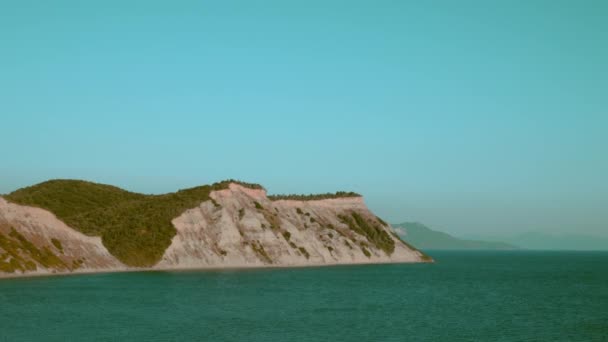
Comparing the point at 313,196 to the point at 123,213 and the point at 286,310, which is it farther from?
the point at 286,310

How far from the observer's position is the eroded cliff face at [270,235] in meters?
130

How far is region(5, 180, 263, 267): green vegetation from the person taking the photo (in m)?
121

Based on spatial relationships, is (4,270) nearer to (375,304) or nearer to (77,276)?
(77,276)

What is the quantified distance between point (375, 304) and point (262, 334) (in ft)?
78.0

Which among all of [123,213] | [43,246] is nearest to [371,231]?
[123,213]

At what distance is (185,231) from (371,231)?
5967 cm

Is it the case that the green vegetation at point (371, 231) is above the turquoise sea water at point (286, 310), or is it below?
above

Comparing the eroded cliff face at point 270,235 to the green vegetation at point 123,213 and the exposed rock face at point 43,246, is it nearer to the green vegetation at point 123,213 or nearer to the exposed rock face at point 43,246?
the green vegetation at point 123,213

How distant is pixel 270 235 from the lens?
142000mm

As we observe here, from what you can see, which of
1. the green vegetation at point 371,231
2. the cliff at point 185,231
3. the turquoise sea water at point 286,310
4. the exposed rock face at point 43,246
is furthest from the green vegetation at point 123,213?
the green vegetation at point 371,231

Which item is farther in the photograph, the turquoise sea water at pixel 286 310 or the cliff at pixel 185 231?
the cliff at pixel 185 231

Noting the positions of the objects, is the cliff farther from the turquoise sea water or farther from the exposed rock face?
the turquoise sea water

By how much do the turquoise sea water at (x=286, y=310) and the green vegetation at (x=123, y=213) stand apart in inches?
839

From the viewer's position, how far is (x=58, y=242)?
108 m
